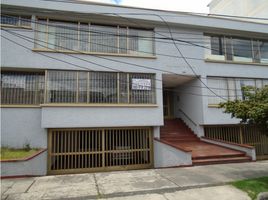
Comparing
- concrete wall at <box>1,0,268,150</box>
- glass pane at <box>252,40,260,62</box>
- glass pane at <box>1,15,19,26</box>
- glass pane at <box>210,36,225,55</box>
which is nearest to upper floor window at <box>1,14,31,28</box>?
glass pane at <box>1,15,19,26</box>

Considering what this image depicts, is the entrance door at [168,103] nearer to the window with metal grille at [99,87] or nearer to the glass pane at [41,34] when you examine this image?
the window with metal grille at [99,87]

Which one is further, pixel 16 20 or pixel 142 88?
pixel 142 88

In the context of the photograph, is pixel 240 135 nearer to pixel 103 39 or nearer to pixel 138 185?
pixel 138 185

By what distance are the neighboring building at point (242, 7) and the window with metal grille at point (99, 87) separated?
51.3 ft

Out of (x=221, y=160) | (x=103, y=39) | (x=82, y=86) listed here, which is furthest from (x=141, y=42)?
(x=221, y=160)

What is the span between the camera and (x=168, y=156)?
10.7 meters

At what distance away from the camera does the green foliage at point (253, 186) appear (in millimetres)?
6723

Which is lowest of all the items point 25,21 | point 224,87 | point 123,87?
point 123,87

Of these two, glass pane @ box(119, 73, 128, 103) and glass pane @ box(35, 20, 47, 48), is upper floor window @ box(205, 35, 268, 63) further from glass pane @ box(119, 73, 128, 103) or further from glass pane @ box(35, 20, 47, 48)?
glass pane @ box(35, 20, 47, 48)

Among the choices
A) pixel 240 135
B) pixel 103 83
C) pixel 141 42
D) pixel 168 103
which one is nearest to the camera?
pixel 103 83

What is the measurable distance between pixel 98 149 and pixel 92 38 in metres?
5.88

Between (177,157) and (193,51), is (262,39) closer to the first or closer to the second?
(193,51)

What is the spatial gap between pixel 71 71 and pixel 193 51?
7243 mm

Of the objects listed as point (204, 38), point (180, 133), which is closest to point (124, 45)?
point (204, 38)
